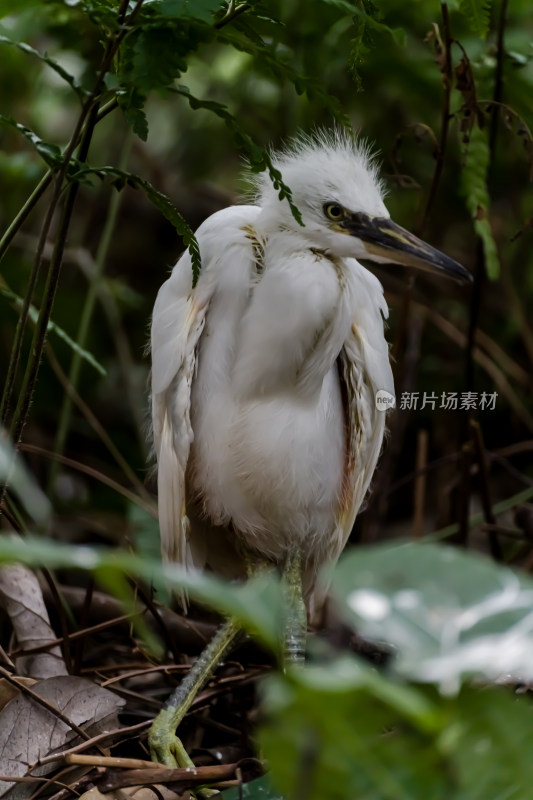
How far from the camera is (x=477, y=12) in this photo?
4.98ft

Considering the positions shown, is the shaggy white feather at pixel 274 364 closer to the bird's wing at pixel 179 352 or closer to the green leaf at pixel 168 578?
the bird's wing at pixel 179 352

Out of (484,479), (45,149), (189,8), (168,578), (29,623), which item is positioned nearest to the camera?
(168,578)

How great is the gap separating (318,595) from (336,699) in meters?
1.45

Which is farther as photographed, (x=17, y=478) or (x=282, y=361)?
(x=282, y=361)

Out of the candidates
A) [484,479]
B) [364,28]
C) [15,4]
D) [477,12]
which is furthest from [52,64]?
[484,479]

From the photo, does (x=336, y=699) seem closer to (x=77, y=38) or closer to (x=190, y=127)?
(x=77, y=38)

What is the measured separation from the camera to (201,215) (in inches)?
148

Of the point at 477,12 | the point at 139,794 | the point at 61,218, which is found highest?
the point at 477,12

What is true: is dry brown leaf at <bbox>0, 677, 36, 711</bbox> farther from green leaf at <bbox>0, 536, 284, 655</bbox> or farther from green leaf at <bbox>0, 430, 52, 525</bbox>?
green leaf at <bbox>0, 536, 284, 655</bbox>

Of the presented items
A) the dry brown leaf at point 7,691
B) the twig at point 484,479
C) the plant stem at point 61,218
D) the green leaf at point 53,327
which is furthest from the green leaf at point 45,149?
the twig at point 484,479

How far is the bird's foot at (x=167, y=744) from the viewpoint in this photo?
5.15 feet

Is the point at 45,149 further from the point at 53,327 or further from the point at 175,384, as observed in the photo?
the point at 175,384

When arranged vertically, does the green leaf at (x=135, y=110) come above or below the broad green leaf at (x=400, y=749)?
above

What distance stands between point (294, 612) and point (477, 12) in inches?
42.9
